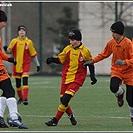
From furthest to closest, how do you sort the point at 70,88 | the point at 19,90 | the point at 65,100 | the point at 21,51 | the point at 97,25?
the point at 97,25 → the point at 19,90 → the point at 21,51 → the point at 70,88 → the point at 65,100

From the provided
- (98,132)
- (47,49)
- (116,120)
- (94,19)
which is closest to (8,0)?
(94,19)

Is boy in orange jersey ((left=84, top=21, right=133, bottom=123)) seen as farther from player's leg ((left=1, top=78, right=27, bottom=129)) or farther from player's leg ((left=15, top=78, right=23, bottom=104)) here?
player's leg ((left=15, top=78, right=23, bottom=104))

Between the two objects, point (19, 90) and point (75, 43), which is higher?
point (75, 43)

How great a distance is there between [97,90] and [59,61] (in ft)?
29.5

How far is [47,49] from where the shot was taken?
37906 millimetres

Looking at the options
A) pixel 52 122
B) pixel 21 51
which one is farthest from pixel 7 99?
pixel 21 51

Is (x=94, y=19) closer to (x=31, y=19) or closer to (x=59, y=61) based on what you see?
(x=31, y=19)

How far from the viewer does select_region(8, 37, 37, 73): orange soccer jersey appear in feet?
55.8

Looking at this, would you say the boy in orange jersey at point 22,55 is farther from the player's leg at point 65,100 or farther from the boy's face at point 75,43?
the player's leg at point 65,100

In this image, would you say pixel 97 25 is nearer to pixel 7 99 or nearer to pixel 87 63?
pixel 87 63

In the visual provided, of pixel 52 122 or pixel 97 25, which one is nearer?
pixel 52 122

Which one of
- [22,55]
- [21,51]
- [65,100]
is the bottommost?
[22,55]

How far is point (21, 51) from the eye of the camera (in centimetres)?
1702

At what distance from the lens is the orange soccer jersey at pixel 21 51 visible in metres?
17.0
